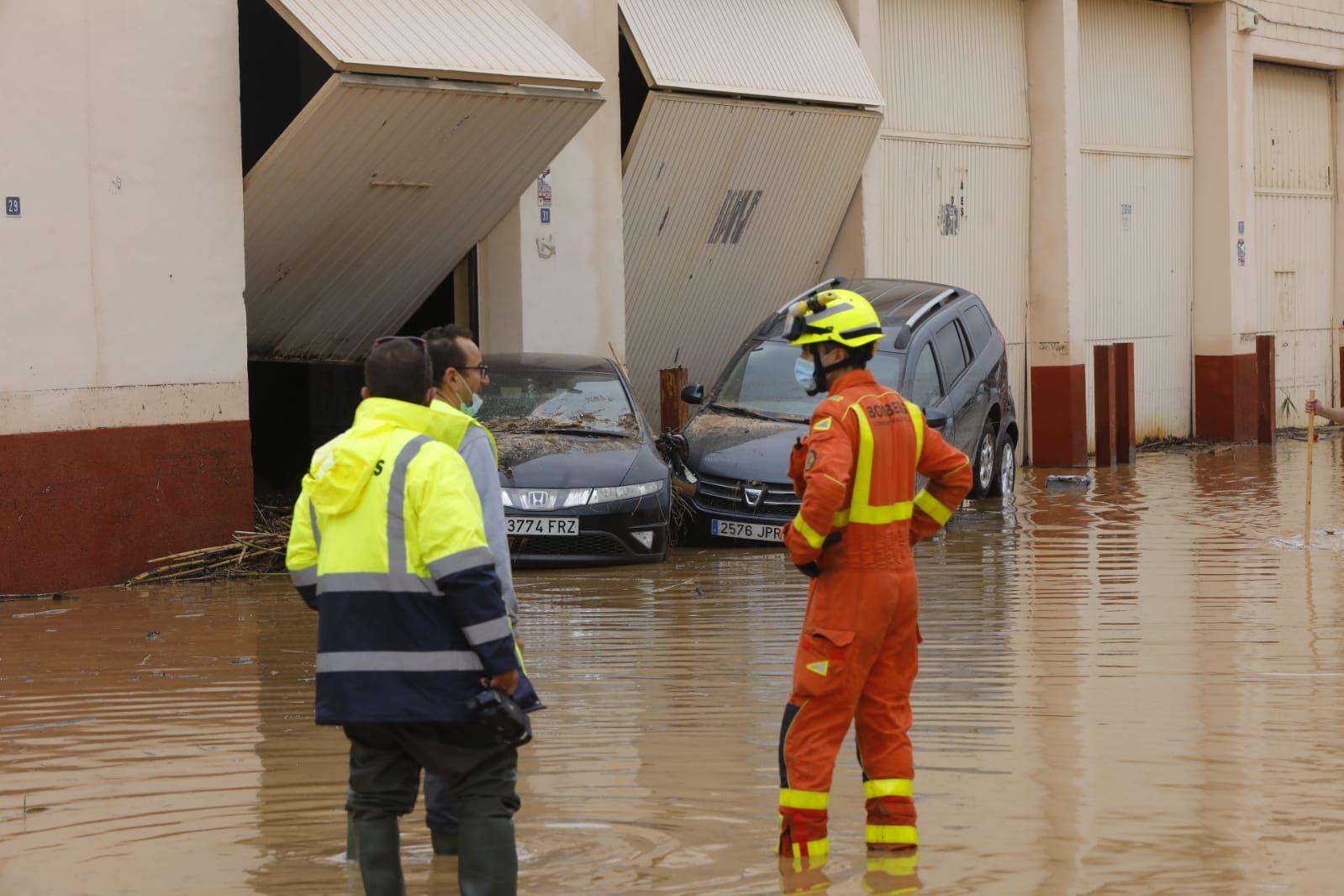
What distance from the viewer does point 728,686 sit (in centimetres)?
852

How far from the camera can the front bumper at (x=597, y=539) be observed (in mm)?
12273

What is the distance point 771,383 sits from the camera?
1465 cm

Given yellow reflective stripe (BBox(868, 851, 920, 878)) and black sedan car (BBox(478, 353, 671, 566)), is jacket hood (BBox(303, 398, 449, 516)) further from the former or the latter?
black sedan car (BBox(478, 353, 671, 566))

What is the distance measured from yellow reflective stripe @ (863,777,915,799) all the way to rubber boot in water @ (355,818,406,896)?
153 cm

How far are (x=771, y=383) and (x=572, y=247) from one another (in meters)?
2.35

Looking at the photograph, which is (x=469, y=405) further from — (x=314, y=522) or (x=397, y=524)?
(x=397, y=524)

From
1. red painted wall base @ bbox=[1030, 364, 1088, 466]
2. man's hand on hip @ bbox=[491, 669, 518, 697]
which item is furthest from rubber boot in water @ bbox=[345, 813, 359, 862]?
red painted wall base @ bbox=[1030, 364, 1088, 466]

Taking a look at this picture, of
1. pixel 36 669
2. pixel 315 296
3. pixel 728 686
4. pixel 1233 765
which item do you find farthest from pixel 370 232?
pixel 1233 765

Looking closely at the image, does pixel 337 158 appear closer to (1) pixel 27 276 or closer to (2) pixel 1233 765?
(1) pixel 27 276

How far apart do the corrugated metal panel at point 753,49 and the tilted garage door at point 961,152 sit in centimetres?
139

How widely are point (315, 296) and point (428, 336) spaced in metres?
8.86

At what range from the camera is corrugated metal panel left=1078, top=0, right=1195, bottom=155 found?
22594 millimetres

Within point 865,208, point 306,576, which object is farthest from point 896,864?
point 865,208

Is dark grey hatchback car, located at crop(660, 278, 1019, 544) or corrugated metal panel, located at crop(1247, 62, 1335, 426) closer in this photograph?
dark grey hatchback car, located at crop(660, 278, 1019, 544)
